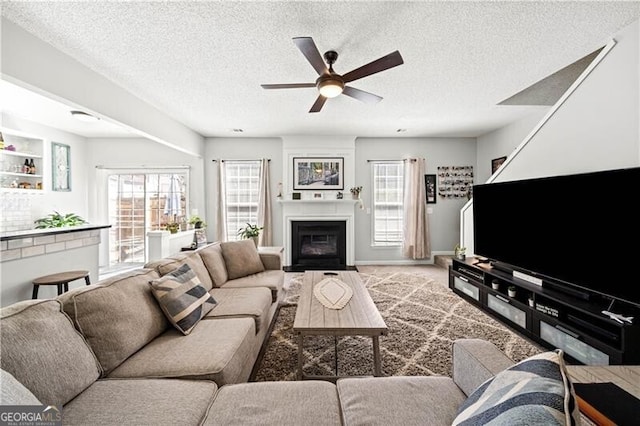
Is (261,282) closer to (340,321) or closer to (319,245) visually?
(340,321)

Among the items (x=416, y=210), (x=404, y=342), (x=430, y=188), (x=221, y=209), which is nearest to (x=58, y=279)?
(x=221, y=209)

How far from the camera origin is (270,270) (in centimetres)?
325

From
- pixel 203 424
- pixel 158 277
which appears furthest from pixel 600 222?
pixel 158 277

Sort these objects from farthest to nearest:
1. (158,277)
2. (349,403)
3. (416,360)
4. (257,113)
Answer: (257,113) → (416,360) → (158,277) → (349,403)

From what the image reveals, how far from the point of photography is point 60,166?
15.5ft

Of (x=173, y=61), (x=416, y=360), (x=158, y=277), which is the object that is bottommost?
(x=416, y=360)

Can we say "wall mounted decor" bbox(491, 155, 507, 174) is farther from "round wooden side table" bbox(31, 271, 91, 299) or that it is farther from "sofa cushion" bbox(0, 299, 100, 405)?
"round wooden side table" bbox(31, 271, 91, 299)

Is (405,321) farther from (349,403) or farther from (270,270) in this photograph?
(349,403)

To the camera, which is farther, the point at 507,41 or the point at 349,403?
the point at 507,41

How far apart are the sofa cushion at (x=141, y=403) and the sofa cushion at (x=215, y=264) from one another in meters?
1.42

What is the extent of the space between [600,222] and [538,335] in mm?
1075

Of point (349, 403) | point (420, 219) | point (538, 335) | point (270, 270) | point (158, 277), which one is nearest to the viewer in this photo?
point (349, 403)

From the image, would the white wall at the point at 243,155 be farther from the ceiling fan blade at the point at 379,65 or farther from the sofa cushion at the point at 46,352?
the sofa cushion at the point at 46,352

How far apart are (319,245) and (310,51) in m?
3.84
